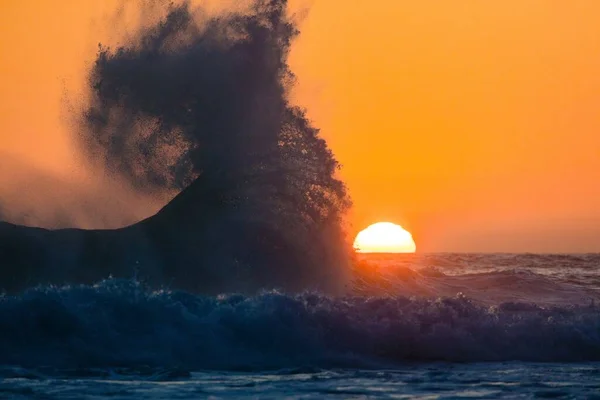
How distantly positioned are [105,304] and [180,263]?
579cm

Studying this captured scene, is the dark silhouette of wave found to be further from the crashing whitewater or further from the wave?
the wave

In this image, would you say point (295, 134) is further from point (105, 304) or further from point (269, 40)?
point (105, 304)

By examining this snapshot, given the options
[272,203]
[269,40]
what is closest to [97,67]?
[269,40]

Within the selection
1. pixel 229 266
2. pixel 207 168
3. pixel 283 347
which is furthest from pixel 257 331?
pixel 207 168

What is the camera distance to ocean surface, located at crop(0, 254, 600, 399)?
1110cm

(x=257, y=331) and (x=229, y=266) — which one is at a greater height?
(x=229, y=266)

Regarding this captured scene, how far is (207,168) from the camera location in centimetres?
2150

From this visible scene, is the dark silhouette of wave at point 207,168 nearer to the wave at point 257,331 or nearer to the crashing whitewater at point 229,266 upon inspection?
the crashing whitewater at point 229,266

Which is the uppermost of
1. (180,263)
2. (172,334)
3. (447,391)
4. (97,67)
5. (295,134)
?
(97,67)

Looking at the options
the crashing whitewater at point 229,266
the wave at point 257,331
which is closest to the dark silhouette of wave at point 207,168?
the crashing whitewater at point 229,266

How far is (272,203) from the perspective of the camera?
66.8ft

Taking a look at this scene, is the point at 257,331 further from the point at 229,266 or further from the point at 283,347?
the point at 229,266

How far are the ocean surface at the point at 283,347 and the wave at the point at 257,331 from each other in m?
0.02

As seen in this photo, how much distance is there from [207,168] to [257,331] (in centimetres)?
832
